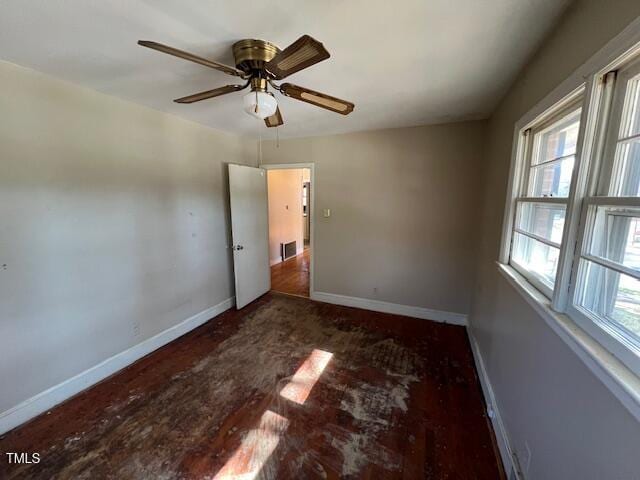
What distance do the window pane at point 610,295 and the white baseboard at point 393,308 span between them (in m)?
2.23

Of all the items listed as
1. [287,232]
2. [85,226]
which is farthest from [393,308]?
[287,232]

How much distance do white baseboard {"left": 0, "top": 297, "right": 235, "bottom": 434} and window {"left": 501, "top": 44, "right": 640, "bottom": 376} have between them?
305 cm

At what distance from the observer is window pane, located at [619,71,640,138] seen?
81 cm

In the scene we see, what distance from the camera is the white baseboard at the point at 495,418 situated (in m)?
1.36

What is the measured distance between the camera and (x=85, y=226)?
6.40ft

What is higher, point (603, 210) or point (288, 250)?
point (603, 210)

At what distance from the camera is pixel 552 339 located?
107cm

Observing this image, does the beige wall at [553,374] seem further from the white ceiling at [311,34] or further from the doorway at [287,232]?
the doorway at [287,232]

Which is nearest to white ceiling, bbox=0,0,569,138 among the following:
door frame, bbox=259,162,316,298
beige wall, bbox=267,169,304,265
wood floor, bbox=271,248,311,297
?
door frame, bbox=259,162,316,298

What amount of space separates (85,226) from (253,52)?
1792 millimetres

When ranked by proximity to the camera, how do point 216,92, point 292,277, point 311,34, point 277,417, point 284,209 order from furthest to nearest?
1. point 284,209
2. point 292,277
3. point 277,417
4. point 216,92
5. point 311,34

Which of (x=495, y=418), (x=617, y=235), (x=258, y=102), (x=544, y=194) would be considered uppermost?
(x=258, y=102)

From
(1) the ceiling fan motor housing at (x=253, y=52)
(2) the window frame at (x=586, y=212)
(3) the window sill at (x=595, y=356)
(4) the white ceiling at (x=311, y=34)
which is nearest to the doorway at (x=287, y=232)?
(4) the white ceiling at (x=311, y=34)

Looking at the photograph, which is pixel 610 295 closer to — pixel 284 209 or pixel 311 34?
pixel 311 34
